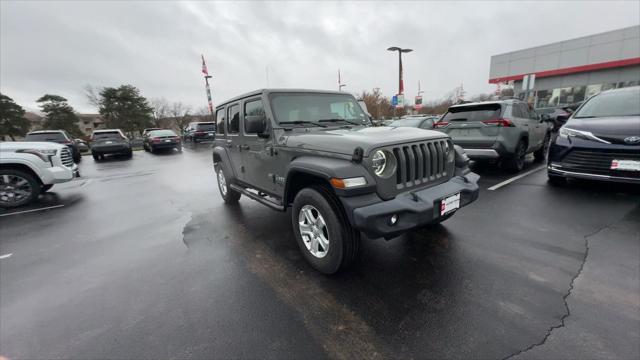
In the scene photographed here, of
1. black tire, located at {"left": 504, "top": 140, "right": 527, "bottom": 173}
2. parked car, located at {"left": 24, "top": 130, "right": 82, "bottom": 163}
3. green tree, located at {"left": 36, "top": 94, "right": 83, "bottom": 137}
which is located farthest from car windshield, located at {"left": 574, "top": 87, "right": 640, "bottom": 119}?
green tree, located at {"left": 36, "top": 94, "right": 83, "bottom": 137}

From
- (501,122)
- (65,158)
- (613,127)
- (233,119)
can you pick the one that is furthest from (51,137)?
(613,127)

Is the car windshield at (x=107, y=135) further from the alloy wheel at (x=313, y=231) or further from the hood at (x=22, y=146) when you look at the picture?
the alloy wheel at (x=313, y=231)

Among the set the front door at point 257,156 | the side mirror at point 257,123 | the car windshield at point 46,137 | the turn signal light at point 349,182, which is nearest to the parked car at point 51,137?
the car windshield at point 46,137

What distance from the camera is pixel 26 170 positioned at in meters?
5.78

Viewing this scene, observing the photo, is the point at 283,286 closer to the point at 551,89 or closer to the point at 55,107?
the point at 551,89

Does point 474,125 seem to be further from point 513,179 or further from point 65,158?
point 65,158

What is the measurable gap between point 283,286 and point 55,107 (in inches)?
2081

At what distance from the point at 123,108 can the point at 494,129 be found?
4876cm

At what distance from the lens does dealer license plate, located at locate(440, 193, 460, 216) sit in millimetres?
2535

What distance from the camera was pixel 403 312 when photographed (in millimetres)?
2207

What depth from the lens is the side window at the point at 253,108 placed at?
3.59 metres

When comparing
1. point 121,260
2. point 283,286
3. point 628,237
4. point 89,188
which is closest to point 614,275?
point 628,237

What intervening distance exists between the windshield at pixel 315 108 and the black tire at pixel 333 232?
1231 mm

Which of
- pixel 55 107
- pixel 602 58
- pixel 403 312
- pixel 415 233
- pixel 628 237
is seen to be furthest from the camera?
pixel 55 107
